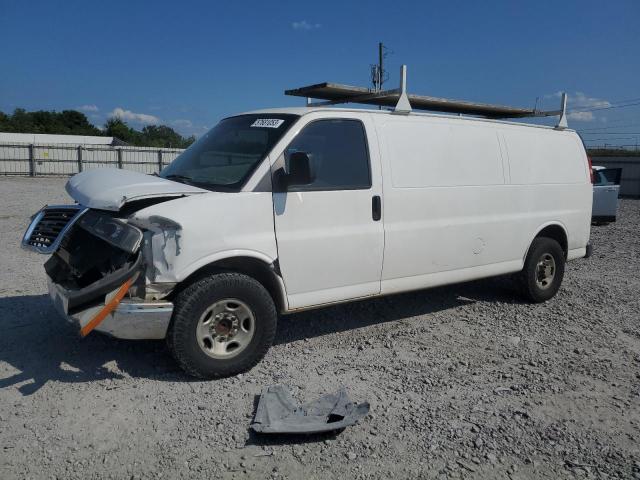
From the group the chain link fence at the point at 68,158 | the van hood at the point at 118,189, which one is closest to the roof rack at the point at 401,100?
the van hood at the point at 118,189

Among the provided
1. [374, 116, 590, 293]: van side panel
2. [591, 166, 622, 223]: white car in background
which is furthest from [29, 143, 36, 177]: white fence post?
[374, 116, 590, 293]: van side panel

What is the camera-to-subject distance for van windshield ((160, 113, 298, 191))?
14.6 feet

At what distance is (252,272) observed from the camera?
4449 mm

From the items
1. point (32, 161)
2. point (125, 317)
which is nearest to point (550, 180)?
point (125, 317)

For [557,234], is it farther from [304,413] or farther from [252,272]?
[304,413]

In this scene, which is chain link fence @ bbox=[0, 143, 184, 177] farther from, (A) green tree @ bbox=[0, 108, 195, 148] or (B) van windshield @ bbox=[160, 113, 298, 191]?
(A) green tree @ bbox=[0, 108, 195, 148]

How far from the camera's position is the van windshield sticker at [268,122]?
15.3 feet

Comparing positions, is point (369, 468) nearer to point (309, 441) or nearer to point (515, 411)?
point (309, 441)

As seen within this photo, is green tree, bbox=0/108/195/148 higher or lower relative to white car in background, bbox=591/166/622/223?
higher

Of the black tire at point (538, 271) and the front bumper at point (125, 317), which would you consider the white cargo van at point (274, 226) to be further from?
the black tire at point (538, 271)

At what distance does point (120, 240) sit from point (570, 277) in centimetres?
671

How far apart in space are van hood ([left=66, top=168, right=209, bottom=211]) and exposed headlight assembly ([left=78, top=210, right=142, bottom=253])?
0.14 metres

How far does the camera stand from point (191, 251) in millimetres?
3922

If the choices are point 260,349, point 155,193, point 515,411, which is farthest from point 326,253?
point 515,411
